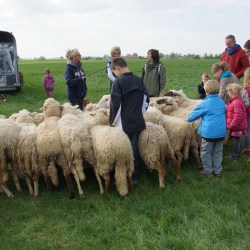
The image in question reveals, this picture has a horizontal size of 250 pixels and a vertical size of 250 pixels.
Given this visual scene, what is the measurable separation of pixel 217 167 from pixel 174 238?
240cm

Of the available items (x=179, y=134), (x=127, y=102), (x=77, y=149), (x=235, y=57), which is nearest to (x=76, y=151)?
(x=77, y=149)

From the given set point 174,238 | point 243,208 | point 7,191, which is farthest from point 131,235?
point 7,191

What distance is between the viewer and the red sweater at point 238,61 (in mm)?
8141

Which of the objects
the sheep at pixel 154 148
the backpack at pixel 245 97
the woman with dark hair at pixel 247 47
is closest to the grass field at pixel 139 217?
the sheep at pixel 154 148

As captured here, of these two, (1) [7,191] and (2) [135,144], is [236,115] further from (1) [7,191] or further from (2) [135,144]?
(1) [7,191]

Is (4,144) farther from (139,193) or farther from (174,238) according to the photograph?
(174,238)

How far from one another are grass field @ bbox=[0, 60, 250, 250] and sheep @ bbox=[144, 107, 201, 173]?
0.48 m

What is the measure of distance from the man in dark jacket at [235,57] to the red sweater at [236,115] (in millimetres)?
1868

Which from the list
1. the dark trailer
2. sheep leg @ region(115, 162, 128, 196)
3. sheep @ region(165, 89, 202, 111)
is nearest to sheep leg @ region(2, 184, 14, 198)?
sheep leg @ region(115, 162, 128, 196)

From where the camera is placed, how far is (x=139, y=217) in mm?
4621

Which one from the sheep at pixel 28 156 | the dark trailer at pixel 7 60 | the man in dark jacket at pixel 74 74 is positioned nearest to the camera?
the sheep at pixel 28 156

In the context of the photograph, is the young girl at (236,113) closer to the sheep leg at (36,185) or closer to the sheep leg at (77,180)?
the sheep leg at (77,180)

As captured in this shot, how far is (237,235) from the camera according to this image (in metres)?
4.09

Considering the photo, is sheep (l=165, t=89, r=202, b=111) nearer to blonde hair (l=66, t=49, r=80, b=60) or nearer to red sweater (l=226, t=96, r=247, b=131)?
red sweater (l=226, t=96, r=247, b=131)
